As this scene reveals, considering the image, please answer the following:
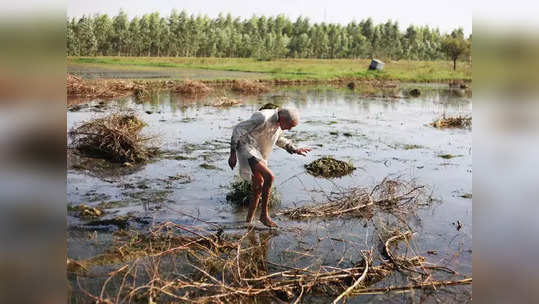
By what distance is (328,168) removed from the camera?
966 cm

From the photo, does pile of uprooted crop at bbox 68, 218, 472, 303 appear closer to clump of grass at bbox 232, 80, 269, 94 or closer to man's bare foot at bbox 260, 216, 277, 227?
man's bare foot at bbox 260, 216, 277, 227

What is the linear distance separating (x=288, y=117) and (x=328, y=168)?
14.2 feet

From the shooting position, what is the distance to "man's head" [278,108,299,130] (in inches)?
218

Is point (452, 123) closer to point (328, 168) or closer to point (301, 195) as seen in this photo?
point (328, 168)

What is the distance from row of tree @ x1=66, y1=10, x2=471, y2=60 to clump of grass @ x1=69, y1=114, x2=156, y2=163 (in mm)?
46453

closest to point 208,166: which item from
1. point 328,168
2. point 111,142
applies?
point 111,142

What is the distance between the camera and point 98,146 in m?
9.98

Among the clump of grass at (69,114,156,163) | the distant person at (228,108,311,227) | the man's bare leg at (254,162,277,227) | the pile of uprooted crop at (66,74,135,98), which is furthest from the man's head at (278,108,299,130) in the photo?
the pile of uprooted crop at (66,74,135,98)

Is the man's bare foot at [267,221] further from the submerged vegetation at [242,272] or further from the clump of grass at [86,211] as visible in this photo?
the clump of grass at [86,211]

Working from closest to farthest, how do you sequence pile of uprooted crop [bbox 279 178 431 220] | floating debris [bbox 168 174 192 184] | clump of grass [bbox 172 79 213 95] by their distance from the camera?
pile of uprooted crop [bbox 279 178 431 220] < floating debris [bbox 168 174 192 184] < clump of grass [bbox 172 79 213 95]

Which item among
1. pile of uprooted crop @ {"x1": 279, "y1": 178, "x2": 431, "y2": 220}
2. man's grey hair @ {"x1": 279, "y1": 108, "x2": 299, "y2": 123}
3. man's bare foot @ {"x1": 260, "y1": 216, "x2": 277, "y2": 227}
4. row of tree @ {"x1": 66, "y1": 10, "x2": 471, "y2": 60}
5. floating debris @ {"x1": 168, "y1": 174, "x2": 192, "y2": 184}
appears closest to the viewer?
man's grey hair @ {"x1": 279, "y1": 108, "x2": 299, "y2": 123}

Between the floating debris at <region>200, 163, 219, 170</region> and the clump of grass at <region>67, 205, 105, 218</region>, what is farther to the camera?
the floating debris at <region>200, 163, 219, 170</region>
